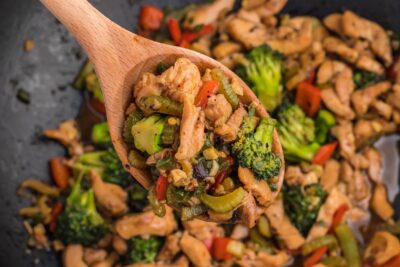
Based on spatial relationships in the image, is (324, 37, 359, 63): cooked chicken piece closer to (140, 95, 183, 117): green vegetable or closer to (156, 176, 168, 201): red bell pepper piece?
(140, 95, 183, 117): green vegetable

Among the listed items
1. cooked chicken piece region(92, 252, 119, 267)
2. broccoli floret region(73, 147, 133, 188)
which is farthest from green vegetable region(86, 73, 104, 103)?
cooked chicken piece region(92, 252, 119, 267)

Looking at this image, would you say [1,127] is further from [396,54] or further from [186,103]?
[396,54]

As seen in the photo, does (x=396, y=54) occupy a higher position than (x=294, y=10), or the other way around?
(x=294, y=10)

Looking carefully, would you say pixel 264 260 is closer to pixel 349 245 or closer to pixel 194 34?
pixel 349 245

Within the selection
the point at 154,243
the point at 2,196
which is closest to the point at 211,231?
the point at 154,243

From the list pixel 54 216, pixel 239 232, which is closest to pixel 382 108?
pixel 239 232
